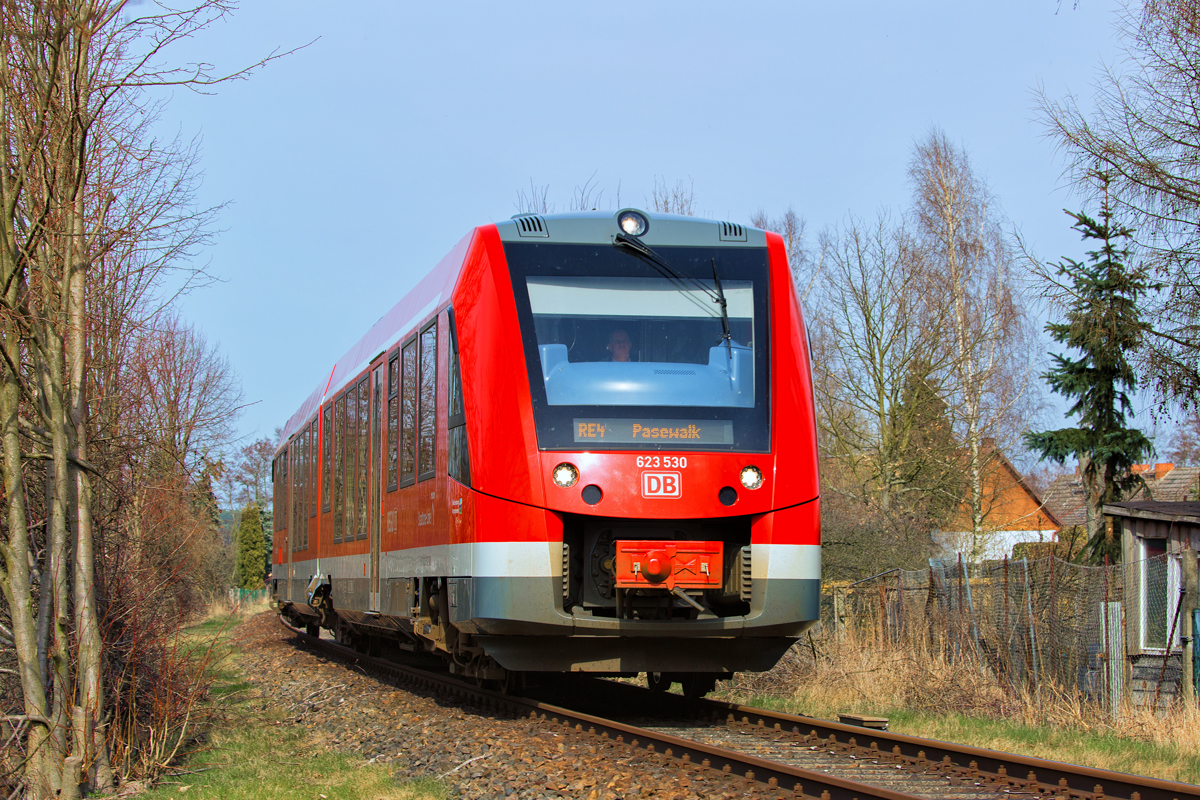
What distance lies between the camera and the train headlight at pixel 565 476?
739cm

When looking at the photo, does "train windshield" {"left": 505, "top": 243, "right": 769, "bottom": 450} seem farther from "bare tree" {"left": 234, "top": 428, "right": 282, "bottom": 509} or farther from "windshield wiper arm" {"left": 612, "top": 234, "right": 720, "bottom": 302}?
"bare tree" {"left": 234, "top": 428, "right": 282, "bottom": 509}

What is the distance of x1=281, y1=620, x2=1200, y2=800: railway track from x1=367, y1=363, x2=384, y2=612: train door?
1654mm

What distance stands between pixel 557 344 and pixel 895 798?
3683 millimetres

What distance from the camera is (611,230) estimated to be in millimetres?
8305

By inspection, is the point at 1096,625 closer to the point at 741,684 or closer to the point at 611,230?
the point at 741,684

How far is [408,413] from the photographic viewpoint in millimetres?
9719

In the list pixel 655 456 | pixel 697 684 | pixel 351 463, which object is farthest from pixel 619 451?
pixel 351 463

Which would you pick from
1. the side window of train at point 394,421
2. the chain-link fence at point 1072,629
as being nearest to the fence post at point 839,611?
the chain-link fence at point 1072,629

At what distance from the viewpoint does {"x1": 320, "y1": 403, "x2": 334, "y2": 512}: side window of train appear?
13805 mm

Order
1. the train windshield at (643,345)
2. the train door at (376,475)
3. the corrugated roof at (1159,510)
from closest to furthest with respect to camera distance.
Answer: the train windshield at (643,345)
the train door at (376,475)
the corrugated roof at (1159,510)

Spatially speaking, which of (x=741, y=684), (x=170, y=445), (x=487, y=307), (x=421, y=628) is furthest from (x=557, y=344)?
(x=170, y=445)

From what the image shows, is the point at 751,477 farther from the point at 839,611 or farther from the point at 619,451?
the point at 839,611

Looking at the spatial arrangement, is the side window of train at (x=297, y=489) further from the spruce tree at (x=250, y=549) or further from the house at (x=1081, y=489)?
the spruce tree at (x=250, y=549)

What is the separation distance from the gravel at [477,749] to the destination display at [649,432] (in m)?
1.92
